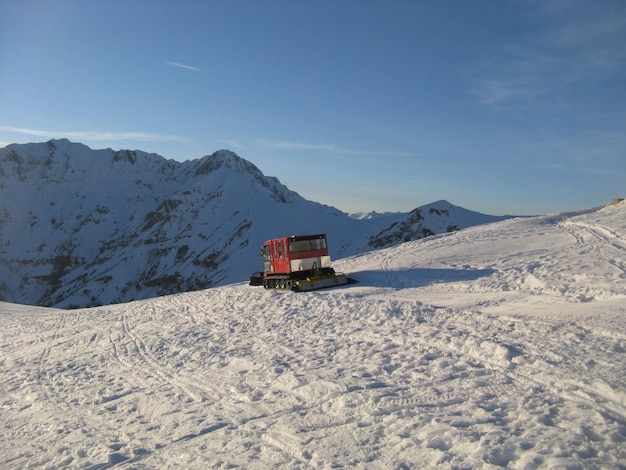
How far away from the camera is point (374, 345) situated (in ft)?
41.3

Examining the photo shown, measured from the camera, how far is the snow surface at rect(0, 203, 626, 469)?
732 cm

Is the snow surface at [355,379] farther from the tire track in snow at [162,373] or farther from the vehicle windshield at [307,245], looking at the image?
the vehicle windshield at [307,245]

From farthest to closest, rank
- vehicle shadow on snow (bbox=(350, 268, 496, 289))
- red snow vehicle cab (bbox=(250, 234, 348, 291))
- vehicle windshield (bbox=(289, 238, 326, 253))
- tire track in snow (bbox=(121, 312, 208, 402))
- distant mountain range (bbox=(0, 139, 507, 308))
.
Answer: distant mountain range (bbox=(0, 139, 507, 308)) → vehicle windshield (bbox=(289, 238, 326, 253)) → red snow vehicle cab (bbox=(250, 234, 348, 291)) → vehicle shadow on snow (bbox=(350, 268, 496, 289)) → tire track in snow (bbox=(121, 312, 208, 402))

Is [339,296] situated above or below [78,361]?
above

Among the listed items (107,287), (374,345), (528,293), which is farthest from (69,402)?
(107,287)

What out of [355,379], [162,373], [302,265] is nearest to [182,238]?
[302,265]

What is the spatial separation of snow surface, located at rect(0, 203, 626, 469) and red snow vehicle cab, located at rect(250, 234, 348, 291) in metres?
1.43

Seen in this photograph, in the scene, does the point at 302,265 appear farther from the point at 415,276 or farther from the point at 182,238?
the point at 182,238

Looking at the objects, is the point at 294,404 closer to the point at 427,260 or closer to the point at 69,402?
the point at 69,402

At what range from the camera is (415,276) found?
22.4 m

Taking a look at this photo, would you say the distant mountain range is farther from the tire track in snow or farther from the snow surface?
the tire track in snow

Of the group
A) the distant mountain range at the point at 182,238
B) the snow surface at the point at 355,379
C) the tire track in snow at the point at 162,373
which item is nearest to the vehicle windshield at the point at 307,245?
the snow surface at the point at 355,379

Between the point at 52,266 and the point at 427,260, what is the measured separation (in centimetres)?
18388

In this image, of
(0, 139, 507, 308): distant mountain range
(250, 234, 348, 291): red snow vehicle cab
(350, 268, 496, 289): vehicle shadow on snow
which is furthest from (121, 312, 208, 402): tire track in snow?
(0, 139, 507, 308): distant mountain range
